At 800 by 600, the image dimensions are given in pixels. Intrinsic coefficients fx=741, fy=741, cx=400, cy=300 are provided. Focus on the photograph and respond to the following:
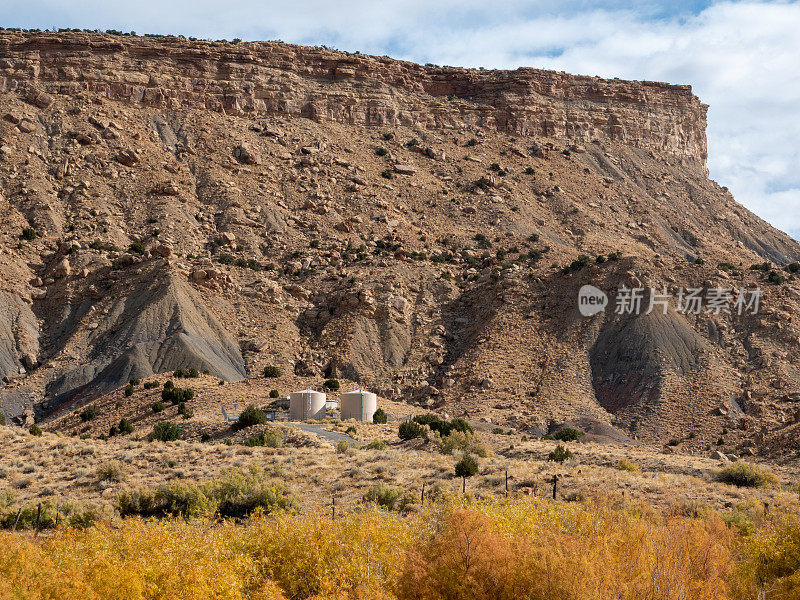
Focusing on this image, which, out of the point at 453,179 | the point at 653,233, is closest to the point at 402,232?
the point at 453,179

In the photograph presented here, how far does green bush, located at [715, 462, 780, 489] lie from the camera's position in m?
25.4

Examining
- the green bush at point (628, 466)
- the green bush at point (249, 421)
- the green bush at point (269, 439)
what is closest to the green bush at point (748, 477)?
the green bush at point (628, 466)

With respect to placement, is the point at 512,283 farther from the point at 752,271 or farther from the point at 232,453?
the point at 232,453

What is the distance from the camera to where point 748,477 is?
25.5m

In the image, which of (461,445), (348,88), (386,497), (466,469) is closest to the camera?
(386,497)

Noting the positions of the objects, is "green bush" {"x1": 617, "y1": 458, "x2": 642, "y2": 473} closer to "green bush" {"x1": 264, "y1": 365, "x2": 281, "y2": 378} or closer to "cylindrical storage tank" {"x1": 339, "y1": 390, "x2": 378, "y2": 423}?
"cylindrical storage tank" {"x1": 339, "y1": 390, "x2": 378, "y2": 423}

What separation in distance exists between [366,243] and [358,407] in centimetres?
2418

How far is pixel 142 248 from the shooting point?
188 ft

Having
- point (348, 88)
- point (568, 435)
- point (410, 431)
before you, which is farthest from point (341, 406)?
point (348, 88)

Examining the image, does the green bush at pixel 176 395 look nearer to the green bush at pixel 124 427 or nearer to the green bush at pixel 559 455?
the green bush at pixel 124 427

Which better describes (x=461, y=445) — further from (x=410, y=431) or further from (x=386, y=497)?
(x=386, y=497)

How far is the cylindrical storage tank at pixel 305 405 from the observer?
Result: 4175 cm

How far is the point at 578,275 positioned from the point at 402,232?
54.3ft

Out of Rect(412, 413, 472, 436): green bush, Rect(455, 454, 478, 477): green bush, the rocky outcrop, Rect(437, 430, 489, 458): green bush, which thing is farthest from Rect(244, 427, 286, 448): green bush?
the rocky outcrop
